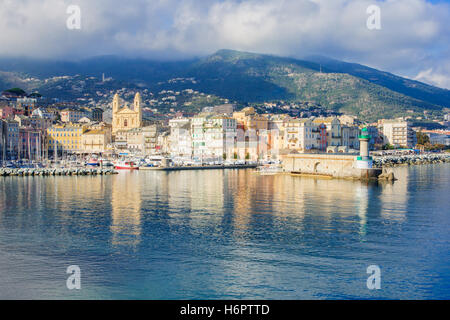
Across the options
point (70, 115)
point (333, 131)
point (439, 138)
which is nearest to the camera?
point (333, 131)

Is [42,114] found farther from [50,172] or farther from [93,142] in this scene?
[50,172]

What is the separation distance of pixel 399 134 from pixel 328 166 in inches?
2305

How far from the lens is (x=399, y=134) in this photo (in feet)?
343

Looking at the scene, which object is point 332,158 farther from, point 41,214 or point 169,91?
point 169,91

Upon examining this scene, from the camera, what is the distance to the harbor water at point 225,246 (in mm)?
14250

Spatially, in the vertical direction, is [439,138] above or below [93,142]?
above

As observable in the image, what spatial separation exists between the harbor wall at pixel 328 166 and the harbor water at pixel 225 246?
13.9 metres

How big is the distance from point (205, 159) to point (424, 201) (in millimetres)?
45303

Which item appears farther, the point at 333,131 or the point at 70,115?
the point at 70,115

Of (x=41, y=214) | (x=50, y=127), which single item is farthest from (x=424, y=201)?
(x=50, y=127)

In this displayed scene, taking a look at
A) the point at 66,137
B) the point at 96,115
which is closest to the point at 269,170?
→ the point at 66,137

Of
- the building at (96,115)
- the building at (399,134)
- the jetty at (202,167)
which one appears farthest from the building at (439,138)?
the building at (96,115)

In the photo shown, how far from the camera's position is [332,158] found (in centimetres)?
5178

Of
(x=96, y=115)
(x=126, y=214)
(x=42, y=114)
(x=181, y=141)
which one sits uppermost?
(x=96, y=115)
